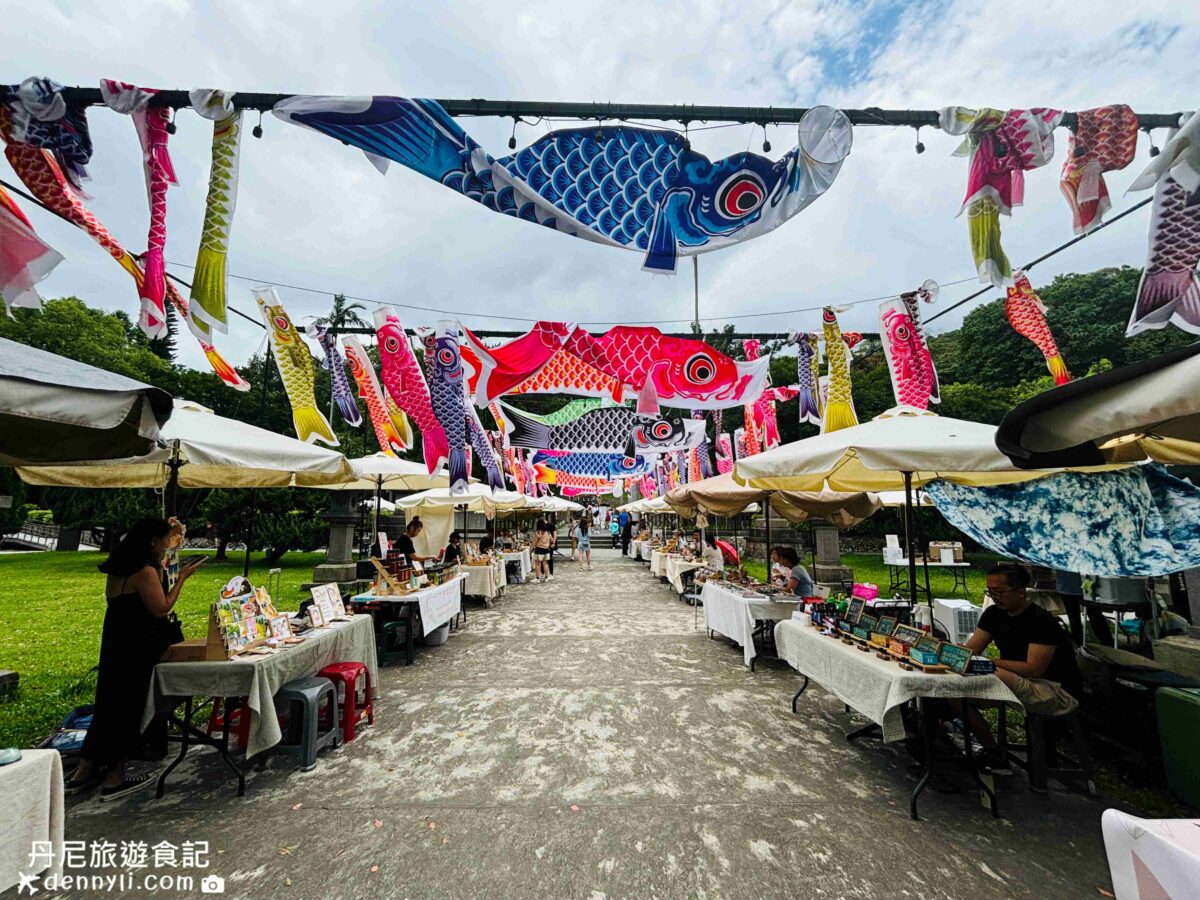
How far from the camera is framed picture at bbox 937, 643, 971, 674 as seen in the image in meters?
3.20

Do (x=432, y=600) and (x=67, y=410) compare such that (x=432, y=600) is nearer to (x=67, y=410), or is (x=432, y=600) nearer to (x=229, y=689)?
(x=229, y=689)

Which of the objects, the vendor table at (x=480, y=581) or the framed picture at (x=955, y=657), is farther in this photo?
the vendor table at (x=480, y=581)

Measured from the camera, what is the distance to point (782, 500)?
727 centimetres

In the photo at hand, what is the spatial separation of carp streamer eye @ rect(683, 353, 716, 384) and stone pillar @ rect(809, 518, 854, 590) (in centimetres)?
679

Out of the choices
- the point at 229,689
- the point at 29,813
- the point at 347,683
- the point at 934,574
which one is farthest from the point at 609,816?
the point at 934,574

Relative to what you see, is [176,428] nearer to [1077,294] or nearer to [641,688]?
[641,688]

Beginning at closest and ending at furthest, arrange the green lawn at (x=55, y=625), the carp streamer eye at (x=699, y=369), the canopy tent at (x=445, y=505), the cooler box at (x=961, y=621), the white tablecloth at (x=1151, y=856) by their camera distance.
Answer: the white tablecloth at (x=1151, y=856), the green lawn at (x=55, y=625), the cooler box at (x=961, y=621), the carp streamer eye at (x=699, y=369), the canopy tent at (x=445, y=505)

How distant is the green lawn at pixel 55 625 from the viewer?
15.9 feet

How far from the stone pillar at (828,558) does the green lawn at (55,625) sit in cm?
1160

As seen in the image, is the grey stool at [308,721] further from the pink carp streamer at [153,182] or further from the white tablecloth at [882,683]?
the white tablecloth at [882,683]

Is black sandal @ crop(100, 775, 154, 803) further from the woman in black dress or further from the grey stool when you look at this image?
the grey stool

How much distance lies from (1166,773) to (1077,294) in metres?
33.6

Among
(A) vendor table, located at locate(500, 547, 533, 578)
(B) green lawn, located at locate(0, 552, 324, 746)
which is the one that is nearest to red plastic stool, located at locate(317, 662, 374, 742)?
(B) green lawn, located at locate(0, 552, 324, 746)

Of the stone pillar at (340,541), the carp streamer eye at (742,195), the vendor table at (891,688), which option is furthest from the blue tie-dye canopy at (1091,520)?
the stone pillar at (340,541)
